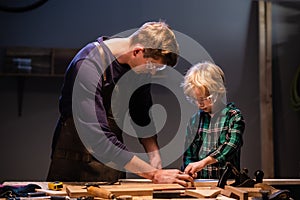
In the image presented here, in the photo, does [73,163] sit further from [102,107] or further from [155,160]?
[155,160]

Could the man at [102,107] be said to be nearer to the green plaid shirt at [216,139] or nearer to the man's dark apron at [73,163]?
the man's dark apron at [73,163]

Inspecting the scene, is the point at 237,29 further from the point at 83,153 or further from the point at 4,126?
the point at 83,153

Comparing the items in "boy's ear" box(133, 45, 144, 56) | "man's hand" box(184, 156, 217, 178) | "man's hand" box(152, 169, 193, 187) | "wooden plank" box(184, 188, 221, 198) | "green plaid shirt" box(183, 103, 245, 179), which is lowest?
"wooden plank" box(184, 188, 221, 198)

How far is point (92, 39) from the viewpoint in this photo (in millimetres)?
3350

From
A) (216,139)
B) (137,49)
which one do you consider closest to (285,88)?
(216,139)

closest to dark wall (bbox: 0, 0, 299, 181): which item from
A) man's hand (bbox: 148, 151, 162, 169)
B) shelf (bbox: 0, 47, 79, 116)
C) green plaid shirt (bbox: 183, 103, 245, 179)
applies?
shelf (bbox: 0, 47, 79, 116)

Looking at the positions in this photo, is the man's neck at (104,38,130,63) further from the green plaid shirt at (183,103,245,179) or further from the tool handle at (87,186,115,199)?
the tool handle at (87,186,115,199)

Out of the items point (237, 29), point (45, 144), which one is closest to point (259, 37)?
point (237, 29)

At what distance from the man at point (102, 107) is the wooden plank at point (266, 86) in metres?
1.56

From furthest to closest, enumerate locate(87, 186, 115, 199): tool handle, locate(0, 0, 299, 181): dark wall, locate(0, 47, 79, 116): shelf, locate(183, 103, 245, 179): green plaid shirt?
locate(0, 0, 299, 181): dark wall → locate(0, 47, 79, 116): shelf → locate(183, 103, 245, 179): green plaid shirt → locate(87, 186, 115, 199): tool handle

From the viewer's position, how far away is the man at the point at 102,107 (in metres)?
1.64

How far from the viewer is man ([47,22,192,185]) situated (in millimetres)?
1640

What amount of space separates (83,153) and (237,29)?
2.00 meters

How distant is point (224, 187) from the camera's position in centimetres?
154
